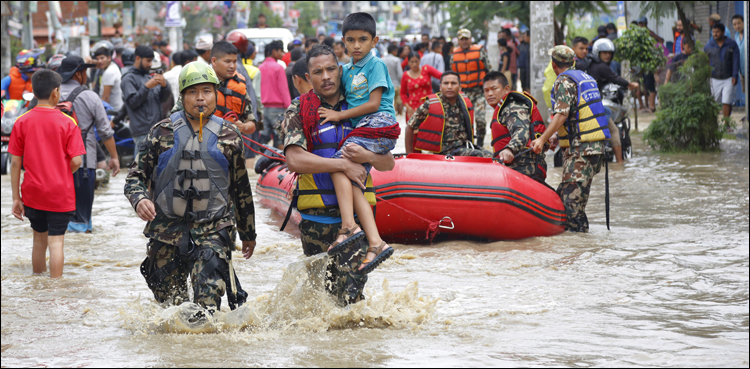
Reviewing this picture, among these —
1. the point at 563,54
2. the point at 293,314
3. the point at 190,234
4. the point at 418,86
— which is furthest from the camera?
the point at 418,86

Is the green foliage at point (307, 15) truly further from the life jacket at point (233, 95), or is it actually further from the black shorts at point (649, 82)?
the life jacket at point (233, 95)

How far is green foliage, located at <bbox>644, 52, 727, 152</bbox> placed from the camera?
1318 centimetres

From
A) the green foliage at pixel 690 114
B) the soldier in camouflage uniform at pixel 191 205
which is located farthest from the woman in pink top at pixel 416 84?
the soldier in camouflage uniform at pixel 191 205

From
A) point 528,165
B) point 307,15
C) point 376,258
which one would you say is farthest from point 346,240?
point 307,15

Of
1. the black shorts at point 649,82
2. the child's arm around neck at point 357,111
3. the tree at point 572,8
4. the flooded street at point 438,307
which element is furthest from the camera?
the black shorts at point 649,82

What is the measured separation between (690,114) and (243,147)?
1023 cm

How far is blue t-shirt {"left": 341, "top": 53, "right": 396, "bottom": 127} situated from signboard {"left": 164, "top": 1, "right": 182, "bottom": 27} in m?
30.8

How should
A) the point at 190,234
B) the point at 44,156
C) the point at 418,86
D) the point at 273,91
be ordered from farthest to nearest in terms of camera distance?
the point at 418,86 < the point at 273,91 < the point at 44,156 < the point at 190,234

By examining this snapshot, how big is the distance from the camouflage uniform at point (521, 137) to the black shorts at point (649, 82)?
492 inches

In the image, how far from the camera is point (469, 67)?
14.6 m

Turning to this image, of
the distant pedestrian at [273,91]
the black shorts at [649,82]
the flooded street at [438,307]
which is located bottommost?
the flooded street at [438,307]

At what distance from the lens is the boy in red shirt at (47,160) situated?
6.39 metres

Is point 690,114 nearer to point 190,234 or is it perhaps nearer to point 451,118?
point 451,118

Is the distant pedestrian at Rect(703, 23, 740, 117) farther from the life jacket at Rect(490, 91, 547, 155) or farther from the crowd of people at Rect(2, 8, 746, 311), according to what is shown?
the life jacket at Rect(490, 91, 547, 155)
